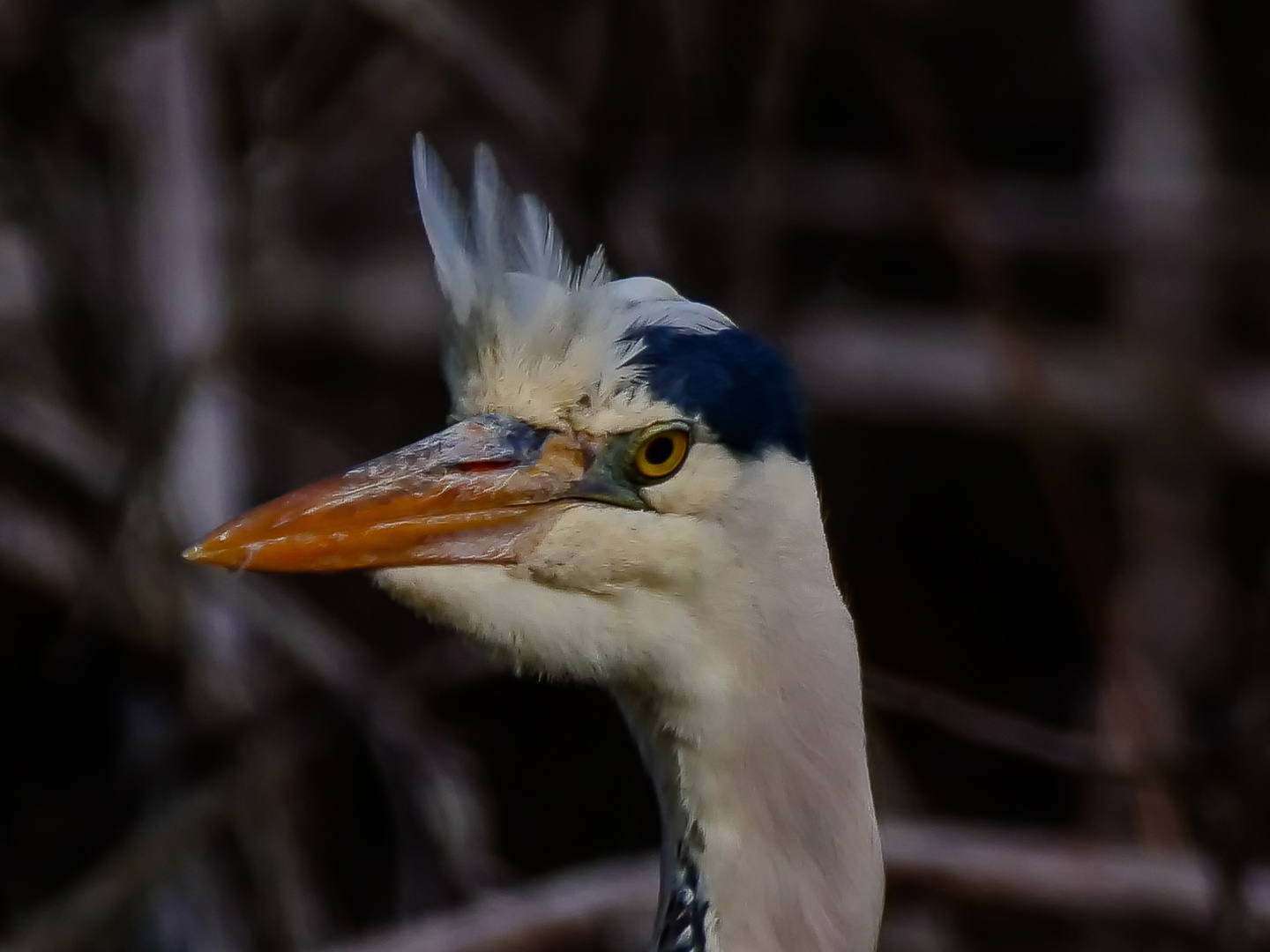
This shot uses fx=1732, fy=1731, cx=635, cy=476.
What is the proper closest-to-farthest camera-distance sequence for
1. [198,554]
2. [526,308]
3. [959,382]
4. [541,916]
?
[198,554] → [526,308] → [541,916] → [959,382]

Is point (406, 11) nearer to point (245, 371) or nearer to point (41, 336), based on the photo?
point (245, 371)

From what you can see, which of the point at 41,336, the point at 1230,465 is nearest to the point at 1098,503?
the point at 1230,465

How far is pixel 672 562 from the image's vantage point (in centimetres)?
131

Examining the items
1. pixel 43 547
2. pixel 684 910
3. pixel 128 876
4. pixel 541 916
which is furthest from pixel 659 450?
pixel 43 547

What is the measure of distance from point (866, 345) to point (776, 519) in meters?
2.00

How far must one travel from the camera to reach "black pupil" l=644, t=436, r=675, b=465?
1332mm

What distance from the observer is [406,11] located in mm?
2475

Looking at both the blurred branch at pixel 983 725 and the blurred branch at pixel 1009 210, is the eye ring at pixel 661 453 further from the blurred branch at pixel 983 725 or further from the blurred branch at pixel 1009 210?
the blurred branch at pixel 1009 210

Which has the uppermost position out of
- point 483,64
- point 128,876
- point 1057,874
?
point 483,64

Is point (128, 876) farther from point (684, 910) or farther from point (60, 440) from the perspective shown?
point (684, 910)

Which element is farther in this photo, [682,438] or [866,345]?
[866,345]

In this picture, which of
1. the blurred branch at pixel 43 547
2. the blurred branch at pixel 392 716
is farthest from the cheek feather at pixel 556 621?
the blurred branch at pixel 43 547

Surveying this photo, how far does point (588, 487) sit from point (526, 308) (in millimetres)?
149

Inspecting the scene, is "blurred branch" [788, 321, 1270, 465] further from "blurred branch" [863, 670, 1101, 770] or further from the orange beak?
the orange beak
